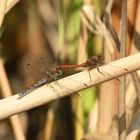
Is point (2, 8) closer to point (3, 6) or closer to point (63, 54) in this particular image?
point (3, 6)

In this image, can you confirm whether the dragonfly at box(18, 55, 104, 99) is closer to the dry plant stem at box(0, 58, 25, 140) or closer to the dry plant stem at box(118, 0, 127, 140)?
the dry plant stem at box(118, 0, 127, 140)

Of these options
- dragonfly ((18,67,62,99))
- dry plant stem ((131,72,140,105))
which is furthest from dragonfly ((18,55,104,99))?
dry plant stem ((131,72,140,105))

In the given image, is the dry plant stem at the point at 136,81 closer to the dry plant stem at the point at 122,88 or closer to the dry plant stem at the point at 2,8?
the dry plant stem at the point at 122,88

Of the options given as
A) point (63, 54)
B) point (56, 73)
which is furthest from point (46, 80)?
point (63, 54)

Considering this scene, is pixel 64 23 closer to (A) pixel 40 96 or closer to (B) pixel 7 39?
(B) pixel 7 39

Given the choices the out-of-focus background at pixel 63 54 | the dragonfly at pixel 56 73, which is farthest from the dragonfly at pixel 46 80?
the out-of-focus background at pixel 63 54

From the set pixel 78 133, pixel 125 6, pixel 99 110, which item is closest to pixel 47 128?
pixel 78 133
